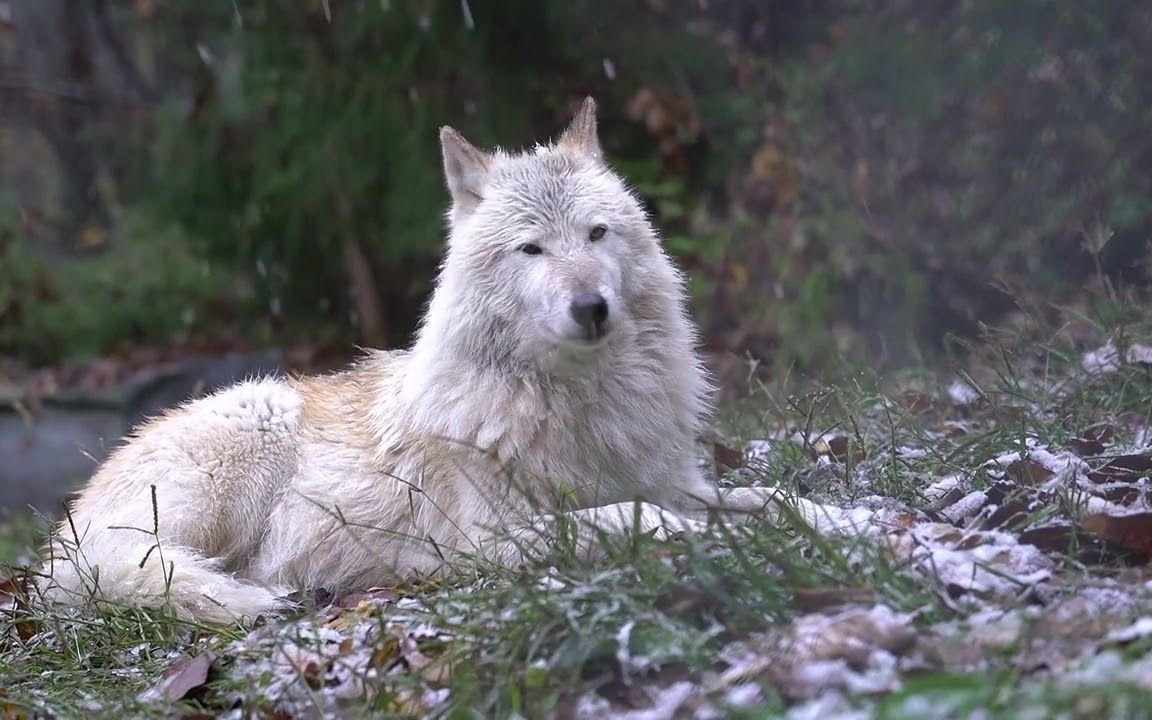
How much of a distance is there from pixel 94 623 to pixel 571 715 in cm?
213

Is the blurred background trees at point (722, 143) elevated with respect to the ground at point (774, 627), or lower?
elevated

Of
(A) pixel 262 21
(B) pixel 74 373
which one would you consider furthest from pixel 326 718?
(B) pixel 74 373

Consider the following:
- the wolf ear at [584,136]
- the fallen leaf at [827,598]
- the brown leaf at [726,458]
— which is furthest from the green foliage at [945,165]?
the fallen leaf at [827,598]

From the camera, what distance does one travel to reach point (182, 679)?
357 centimetres

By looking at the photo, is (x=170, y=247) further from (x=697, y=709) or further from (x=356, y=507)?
(x=697, y=709)

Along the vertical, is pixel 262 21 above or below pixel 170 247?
above

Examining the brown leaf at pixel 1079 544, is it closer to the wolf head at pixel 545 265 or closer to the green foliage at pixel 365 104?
the wolf head at pixel 545 265

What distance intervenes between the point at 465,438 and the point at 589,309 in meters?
0.74

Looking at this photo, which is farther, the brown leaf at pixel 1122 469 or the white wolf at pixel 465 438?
the white wolf at pixel 465 438

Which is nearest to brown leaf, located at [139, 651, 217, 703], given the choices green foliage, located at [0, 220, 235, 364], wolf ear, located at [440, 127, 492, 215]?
wolf ear, located at [440, 127, 492, 215]

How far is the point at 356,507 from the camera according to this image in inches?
191

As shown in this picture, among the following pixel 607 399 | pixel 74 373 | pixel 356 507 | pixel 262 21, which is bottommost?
pixel 74 373

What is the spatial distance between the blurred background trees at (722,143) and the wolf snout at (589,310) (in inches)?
129

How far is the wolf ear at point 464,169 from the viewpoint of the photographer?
195 inches
